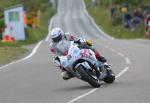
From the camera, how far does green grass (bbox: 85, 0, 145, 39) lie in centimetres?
5944

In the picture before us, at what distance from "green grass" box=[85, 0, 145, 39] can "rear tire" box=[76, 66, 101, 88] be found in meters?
39.5

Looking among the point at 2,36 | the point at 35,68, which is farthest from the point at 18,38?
the point at 35,68

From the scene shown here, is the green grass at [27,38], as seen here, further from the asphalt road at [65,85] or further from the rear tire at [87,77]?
the rear tire at [87,77]

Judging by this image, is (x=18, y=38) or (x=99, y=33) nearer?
(x=18, y=38)

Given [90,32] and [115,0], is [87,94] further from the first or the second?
[115,0]

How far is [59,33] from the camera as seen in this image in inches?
629

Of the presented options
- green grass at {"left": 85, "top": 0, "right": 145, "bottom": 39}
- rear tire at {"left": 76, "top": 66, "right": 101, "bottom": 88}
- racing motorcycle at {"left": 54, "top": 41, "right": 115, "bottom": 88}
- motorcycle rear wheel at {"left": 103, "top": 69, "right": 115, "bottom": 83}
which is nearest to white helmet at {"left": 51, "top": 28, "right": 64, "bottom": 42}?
racing motorcycle at {"left": 54, "top": 41, "right": 115, "bottom": 88}

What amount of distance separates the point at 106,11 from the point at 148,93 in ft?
244

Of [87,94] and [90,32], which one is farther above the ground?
[87,94]

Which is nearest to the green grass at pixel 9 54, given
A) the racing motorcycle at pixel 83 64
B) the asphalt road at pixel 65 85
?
the asphalt road at pixel 65 85

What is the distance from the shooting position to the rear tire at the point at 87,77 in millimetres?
15180

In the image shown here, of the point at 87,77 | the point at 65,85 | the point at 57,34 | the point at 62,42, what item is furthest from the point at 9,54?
the point at 87,77

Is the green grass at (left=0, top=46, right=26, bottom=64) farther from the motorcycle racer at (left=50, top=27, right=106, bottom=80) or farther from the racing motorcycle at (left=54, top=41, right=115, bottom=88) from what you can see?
the racing motorcycle at (left=54, top=41, right=115, bottom=88)

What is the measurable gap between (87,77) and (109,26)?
61027 mm
